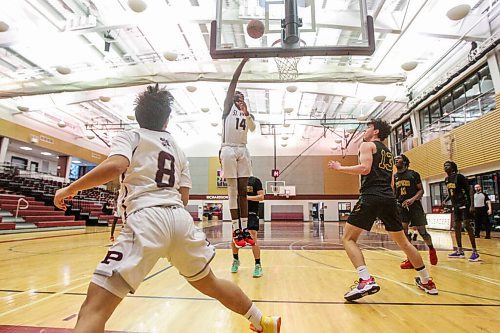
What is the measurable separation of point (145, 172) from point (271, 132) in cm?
2519

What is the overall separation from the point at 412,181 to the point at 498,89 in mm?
7229

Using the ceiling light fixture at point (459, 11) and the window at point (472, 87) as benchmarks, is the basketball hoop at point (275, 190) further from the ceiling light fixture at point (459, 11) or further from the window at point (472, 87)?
the ceiling light fixture at point (459, 11)

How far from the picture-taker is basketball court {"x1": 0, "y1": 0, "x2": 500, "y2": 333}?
8.96ft

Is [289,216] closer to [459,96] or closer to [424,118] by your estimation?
[424,118]

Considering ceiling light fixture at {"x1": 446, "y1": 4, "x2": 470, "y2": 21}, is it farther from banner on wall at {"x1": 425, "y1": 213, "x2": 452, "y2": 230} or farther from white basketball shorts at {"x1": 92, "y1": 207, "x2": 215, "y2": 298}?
banner on wall at {"x1": 425, "y1": 213, "x2": 452, "y2": 230}

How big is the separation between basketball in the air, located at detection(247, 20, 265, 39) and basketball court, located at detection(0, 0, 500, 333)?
0.07 feet

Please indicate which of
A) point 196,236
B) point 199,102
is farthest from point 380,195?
point 199,102

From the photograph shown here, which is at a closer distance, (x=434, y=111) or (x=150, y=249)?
(x=150, y=249)

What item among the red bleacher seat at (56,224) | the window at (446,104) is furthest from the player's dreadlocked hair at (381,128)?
the red bleacher seat at (56,224)

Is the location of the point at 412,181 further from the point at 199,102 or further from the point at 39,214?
the point at 199,102

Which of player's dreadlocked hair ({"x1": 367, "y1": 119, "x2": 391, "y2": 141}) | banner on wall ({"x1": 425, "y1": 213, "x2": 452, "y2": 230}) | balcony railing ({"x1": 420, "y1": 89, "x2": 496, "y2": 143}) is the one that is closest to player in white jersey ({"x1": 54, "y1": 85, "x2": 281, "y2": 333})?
player's dreadlocked hair ({"x1": 367, "y1": 119, "x2": 391, "y2": 141})

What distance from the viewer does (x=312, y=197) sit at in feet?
88.8

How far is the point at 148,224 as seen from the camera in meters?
1.43

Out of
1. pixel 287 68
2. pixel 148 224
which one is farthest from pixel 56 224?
pixel 148 224
